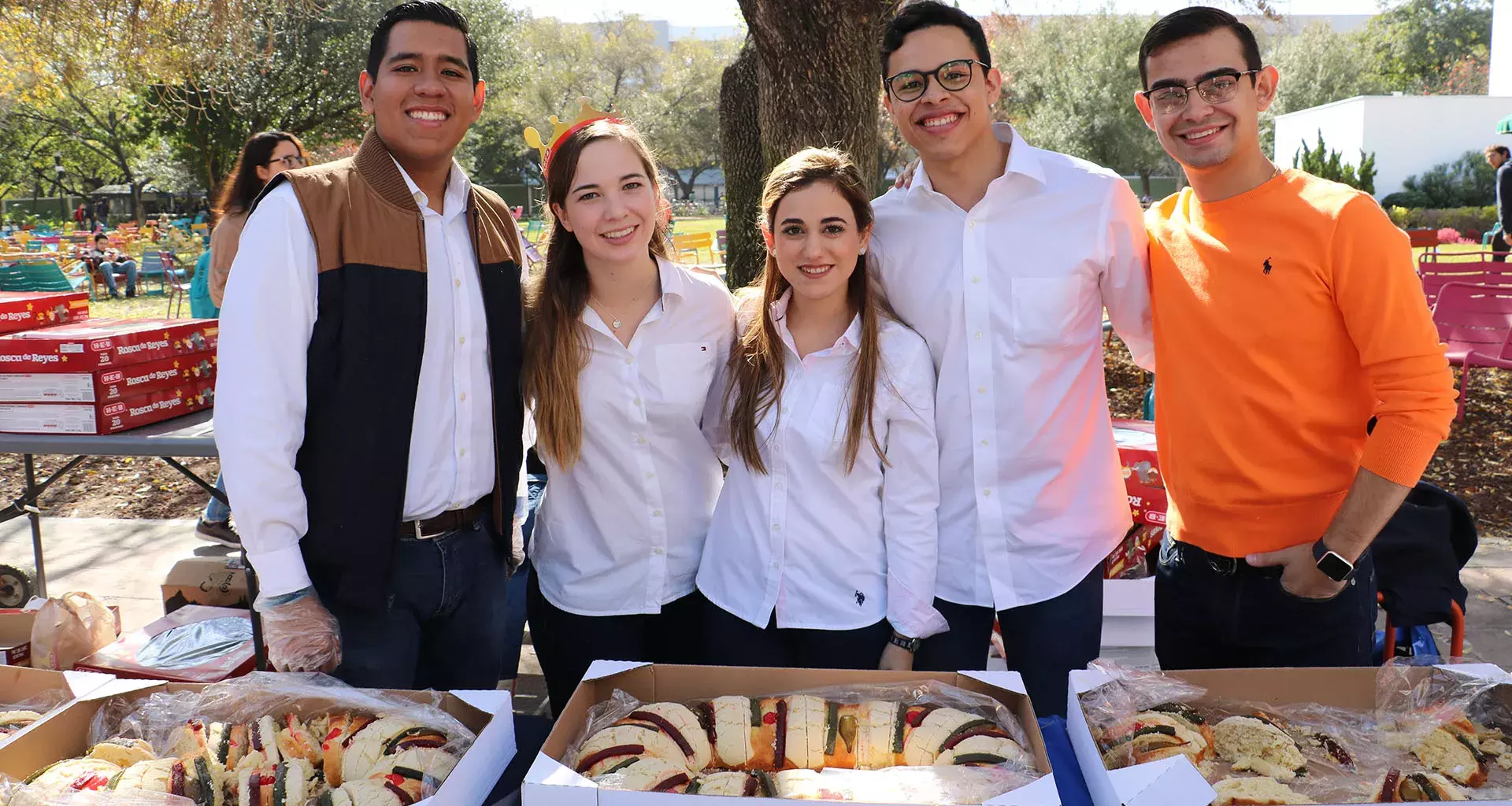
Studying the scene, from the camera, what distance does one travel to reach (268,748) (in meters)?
1.60

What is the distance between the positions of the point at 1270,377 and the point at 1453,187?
3091 centimetres

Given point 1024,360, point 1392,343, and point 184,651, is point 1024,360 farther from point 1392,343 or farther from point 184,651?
point 184,651

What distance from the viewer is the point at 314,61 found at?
2089 centimetres

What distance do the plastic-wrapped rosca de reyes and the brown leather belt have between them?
44 cm

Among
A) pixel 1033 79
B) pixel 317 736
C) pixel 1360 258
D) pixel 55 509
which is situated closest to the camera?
pixel 317 736

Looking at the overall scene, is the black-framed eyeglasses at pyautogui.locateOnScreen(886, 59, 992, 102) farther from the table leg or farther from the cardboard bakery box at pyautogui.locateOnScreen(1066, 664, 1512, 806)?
the table leg

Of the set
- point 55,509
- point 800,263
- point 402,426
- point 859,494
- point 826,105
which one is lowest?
point 55,509

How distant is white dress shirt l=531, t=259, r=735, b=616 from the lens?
→ 2305 mm

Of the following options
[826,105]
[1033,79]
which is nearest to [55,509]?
[826,105]

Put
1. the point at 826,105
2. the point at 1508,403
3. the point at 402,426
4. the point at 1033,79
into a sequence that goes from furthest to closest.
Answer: the point at 1033,79 < the point at 1508,403 < the point at 826,105 < the point at 402,426

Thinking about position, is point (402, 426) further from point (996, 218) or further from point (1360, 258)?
point (1360, 258)

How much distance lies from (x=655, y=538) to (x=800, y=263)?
0.71 m

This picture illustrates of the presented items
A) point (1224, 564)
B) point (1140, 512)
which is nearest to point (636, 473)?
point (1224, 564)

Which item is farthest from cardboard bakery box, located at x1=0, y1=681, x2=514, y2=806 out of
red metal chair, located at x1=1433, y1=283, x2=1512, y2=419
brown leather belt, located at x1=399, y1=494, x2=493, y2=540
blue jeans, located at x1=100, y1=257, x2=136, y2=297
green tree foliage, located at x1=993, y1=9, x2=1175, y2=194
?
green tree foliage, located at x1=993, y1=9, x2=1175, y2=194
